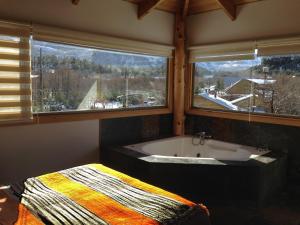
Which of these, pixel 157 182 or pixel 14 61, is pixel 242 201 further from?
pixel 14 61

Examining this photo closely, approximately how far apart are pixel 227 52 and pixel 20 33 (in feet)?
8.40

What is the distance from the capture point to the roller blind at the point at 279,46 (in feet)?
11.0

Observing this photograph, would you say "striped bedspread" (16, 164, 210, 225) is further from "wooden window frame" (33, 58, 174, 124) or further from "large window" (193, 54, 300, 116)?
"large window" (193, 54, 300, 116)

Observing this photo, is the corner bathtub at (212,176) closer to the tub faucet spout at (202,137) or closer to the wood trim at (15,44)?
the tub faucet spout at (202,137)

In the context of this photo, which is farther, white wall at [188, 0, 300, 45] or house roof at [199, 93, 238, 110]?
house roof at [199, 93, 238, 110]

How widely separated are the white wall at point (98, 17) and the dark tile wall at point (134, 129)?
1122 millimetres

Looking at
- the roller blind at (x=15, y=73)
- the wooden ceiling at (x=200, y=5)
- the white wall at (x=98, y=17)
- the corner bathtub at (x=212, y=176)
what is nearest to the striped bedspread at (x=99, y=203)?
the corner bathtub at (x=212, y=176)

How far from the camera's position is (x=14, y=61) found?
9.54 feet

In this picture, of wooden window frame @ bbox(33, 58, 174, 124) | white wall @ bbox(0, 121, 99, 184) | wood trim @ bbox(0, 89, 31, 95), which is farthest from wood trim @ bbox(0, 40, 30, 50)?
white wall @ bbox(0, 121, 99, 184)

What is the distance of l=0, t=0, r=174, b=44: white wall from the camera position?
299cm

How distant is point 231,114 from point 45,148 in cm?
245

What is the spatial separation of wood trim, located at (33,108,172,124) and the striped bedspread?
1.06 meters

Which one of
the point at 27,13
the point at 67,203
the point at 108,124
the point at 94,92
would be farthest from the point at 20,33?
the point at 67,203

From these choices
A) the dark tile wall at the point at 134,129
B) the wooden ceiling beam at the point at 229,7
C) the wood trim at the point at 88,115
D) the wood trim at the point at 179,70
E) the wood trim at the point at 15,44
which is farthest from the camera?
the wood trim at the point at 179,70
